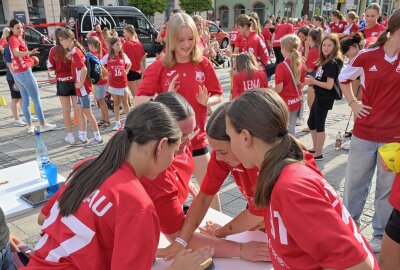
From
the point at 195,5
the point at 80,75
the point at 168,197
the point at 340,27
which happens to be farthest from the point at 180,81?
the point at 195,5

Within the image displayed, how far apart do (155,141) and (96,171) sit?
0.80 feet

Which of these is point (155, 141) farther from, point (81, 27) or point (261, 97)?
point (81, 27)

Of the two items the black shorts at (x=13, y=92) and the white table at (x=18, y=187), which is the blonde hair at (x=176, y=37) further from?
the black shorts at (x=13, y=92)

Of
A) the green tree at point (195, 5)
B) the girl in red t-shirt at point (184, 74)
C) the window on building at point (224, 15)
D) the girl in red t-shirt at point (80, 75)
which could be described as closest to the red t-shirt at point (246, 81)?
the girl in red t-shirt at point (184, 74)

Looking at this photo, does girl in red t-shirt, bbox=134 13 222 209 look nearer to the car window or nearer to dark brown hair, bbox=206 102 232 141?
dark brown hair, bbox=206 102 232 141

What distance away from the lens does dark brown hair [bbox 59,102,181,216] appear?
50.7 inches

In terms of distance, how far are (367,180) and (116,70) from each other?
4.68 m

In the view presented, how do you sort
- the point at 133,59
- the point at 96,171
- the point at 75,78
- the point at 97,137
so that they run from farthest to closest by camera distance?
the point at 133,59, the point at 97,137, the point at 75,78, the point at 96,171

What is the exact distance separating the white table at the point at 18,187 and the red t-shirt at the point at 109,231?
1.15m

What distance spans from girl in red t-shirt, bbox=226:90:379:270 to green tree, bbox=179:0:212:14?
3374cm

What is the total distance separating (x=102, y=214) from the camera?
1.22 meters

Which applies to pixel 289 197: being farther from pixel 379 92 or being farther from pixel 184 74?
pixel 184 74

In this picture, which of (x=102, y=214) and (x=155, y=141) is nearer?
(x=102, y=214)

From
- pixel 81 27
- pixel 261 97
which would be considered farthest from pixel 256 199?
pixel 81 27
